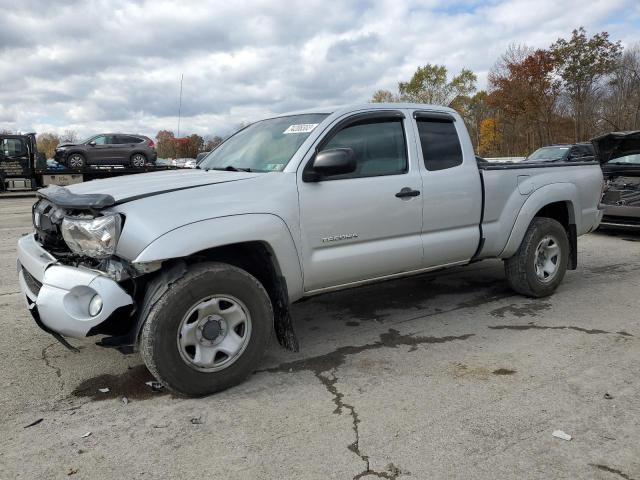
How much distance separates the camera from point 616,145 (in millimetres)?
9578

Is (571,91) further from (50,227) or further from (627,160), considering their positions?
(50,227)

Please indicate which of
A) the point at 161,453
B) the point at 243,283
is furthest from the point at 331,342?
the point at 161,453

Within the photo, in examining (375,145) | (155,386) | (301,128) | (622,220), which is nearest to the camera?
(155,386)

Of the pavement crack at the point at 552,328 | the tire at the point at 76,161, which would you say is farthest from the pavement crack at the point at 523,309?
the tire at the point at 76,161

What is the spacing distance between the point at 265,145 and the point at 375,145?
2.91 feet

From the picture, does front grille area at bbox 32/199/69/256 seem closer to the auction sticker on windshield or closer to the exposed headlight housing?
the exposed headlight housing

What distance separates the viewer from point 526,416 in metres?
3.02

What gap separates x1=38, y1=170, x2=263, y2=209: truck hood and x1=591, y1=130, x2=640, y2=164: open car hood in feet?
26.8

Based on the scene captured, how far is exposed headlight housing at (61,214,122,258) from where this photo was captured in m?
3.04

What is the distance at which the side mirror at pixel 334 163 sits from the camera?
354 cm

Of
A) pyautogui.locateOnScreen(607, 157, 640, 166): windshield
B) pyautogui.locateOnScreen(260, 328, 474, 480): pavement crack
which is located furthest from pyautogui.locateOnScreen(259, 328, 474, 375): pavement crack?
pyautogui.locateOnScreen(607, 157, 640, 166): windshield

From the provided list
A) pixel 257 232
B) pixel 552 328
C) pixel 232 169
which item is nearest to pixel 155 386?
pixel 257 232

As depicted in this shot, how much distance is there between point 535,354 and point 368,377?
1346 millimetres

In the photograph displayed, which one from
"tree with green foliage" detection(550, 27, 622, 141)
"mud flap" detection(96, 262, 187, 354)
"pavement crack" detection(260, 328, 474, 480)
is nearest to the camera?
"pavement crack" detection(260, 328, 474, 480)
